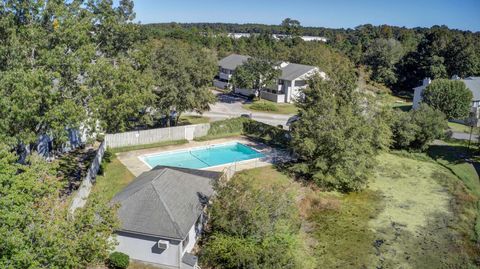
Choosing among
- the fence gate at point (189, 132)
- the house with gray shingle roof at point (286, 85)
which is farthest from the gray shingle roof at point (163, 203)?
the house with gray shingle roof at point (286, 85)

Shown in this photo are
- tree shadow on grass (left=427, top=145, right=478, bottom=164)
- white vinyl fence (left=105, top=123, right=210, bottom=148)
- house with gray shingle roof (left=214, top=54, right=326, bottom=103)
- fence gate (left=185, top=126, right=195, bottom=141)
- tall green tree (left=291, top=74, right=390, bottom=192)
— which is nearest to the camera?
tall green tree (left=291, top=74, right=390, bottom=192)

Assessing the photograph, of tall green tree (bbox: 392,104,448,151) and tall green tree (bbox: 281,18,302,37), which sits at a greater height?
tall green tree (bbox: 281,18,302,37)

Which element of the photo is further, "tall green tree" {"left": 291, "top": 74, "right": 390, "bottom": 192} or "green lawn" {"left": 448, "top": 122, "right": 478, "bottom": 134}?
"green lawn" {"left": 448, "top": 122, "right": 478, "bottom": 134}

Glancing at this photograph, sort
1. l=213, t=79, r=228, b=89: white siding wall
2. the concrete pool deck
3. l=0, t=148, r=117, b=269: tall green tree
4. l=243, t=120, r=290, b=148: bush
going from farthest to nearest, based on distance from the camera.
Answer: l=213, t=79, r=228, b=89: white siding wall
l=243, t=120, r=290, b=148: bush
the concrete pool deck
l=0, t=148, r=117, b=269: tall green tree

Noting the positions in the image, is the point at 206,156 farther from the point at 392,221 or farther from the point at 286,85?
the point at 286,85

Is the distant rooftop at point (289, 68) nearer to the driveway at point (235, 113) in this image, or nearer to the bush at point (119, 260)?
the driveway at point (235, 113)

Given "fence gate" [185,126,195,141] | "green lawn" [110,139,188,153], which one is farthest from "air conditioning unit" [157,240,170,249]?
A: "fence gate" [185,126,195,141]

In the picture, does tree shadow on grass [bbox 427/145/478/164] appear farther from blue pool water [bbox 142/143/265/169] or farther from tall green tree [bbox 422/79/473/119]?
blue pool water [bbox 142/143/265/169]
